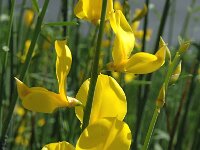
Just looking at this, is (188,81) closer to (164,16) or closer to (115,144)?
(164,16)

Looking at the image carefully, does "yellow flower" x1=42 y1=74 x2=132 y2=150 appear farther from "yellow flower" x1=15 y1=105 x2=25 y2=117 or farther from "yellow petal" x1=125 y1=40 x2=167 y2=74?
"yellow flower" x1=15 y1=105 x2=25 y2=117

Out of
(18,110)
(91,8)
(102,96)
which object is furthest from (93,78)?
(18,110)

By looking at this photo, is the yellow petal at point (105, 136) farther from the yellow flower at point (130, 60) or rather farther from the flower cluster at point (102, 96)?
the yellow flower at point (130, 60)

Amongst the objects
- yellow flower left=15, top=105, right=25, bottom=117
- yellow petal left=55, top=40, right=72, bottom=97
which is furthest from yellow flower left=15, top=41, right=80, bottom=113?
yellow flower left=15, top=105, right=25, bottom=117

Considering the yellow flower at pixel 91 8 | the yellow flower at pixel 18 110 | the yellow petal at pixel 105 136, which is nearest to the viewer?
the yellow petal at pixel 105 136

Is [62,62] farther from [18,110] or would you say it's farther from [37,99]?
[18,110]

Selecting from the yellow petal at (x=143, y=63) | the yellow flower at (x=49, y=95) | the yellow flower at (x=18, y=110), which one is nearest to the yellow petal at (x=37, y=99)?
the yellow flower at (x=49, y=95)
